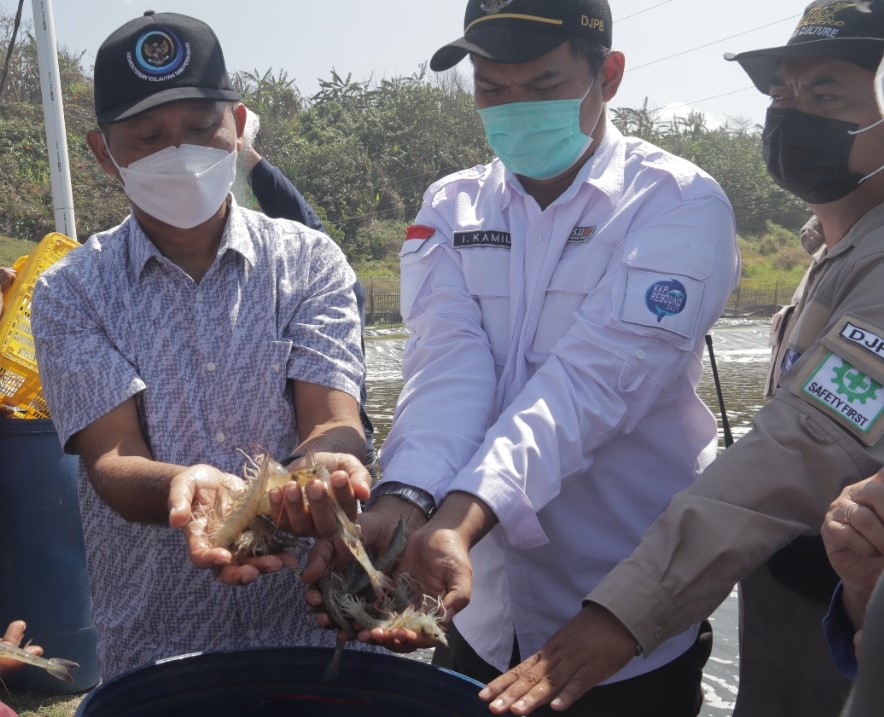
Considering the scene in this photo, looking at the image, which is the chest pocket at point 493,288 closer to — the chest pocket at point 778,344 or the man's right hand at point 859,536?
the chest pocket at point 778,344

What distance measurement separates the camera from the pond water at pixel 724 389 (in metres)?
4.03

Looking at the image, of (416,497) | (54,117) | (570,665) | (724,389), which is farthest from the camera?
(724,389)

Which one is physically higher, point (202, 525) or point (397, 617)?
point (202, 525)

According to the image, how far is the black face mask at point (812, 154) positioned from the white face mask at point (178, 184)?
4.68ft

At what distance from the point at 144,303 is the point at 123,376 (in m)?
0.21

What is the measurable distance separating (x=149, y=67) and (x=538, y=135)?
94 centimetres

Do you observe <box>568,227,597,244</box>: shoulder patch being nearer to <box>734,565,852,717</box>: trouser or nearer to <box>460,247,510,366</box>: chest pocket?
<box>460,247,510,366</box>: chest pocket

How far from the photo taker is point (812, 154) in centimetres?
236

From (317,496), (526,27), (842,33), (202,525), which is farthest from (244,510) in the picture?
(842,33)

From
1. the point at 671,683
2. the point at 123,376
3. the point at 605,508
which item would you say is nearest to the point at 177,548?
the point at 123,376

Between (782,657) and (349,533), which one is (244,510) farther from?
(782,657)

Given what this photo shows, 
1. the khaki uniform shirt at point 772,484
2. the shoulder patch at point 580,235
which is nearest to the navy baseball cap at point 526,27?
the shoulder patch at point 580,235

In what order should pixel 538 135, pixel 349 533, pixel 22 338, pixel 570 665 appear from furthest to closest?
pixel 22 338 → pixel 538 135 → pixel 349 533 → pixel 570 665

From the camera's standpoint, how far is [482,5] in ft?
7.61
